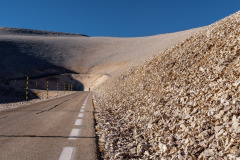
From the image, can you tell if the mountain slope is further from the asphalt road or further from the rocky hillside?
the asphalt road

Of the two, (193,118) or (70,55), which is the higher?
(70,55)

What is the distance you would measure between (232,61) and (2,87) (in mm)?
30272

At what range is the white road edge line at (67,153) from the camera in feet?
13.5

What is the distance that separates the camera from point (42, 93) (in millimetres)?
35719

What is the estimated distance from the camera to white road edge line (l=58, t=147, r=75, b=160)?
4.11 m

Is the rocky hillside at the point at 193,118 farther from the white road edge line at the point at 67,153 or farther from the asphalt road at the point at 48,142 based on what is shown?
the white road edge line at the point at 67,153

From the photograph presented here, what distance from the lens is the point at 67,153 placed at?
4.34m

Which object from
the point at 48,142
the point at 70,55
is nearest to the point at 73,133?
the point at 48,142

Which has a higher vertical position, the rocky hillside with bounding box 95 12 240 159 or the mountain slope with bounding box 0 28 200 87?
the mountain slope with bounding box 0 28 200 87

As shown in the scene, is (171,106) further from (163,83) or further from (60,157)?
(60,157)

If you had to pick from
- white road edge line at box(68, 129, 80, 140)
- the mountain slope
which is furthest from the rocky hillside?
the mountain slope

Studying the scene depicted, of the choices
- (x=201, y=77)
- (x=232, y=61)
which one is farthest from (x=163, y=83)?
(x=232, y=61)

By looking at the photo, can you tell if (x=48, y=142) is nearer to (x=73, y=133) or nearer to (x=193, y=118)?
(x=73, y=133)

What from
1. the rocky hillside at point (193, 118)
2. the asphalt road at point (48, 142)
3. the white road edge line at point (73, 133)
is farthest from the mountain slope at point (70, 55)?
the white road edge line at point (73, 133)
